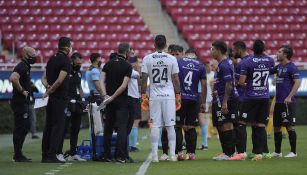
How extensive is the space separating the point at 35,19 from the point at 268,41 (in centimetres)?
972

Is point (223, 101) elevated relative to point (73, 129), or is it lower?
elevated

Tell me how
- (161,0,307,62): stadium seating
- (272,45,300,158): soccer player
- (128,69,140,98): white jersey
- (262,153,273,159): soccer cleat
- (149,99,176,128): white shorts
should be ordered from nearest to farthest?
(149,99,176,128): white shorts < (262,153,273,159): soccer cleat < (272,45,300,158): soccer player < (128,69,140,98): white jersey < (161,0,307,62): stadium seating

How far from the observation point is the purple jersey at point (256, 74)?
15.0 metres

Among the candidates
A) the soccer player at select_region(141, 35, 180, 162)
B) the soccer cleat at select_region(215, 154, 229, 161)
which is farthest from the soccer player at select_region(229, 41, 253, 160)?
the soccer player at select_region(141, 35, 180, 162)

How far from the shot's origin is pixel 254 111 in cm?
1520

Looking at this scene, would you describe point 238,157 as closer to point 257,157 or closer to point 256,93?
point 257,157

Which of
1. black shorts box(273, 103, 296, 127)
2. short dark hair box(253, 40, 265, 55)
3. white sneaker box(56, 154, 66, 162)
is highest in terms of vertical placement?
short dark hair box(253, 40, 265, 55)

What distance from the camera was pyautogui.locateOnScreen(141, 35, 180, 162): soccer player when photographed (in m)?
14.3

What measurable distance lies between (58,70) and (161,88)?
1.83 meters

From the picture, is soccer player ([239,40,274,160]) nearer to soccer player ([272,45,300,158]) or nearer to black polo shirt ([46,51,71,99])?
soccer player ([272,45,300,158])

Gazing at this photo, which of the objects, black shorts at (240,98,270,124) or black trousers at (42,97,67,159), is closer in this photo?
black trousers at (42,97,67,159)

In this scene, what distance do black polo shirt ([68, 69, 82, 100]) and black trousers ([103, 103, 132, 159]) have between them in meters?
1.21

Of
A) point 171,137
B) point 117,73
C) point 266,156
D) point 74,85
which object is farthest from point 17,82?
point 266,156

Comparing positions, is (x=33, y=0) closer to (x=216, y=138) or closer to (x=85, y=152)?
(x=216, y=138)
